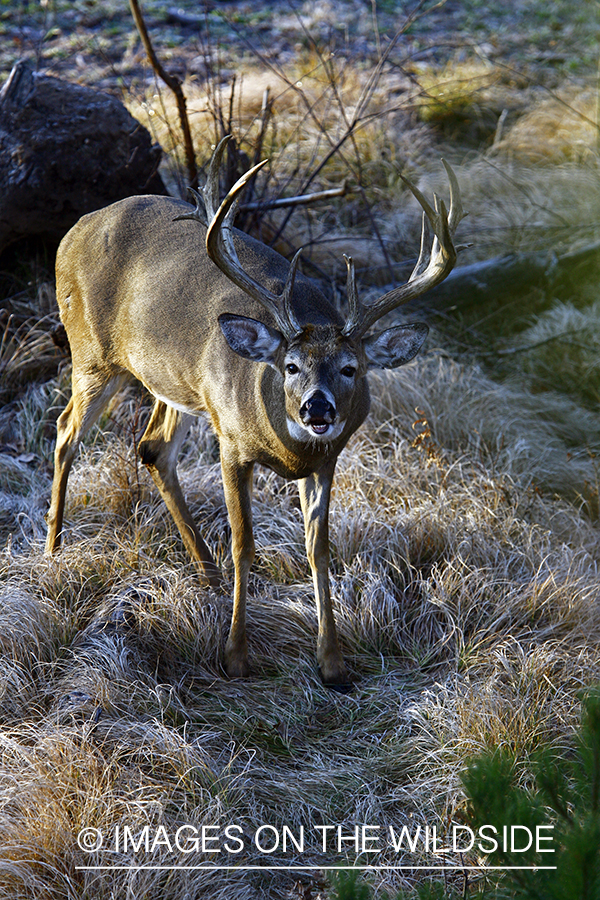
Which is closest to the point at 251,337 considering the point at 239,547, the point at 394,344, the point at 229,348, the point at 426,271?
the point at 229,348

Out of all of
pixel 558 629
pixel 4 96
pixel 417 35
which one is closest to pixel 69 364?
pixel 4 96

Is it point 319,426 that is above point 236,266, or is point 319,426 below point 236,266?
below

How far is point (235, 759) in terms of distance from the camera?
3334 mm

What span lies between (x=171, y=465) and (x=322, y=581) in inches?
44.3

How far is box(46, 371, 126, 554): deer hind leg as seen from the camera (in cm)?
448

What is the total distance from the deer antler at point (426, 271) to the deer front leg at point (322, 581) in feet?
2.72

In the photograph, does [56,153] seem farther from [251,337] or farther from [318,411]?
[318,411]

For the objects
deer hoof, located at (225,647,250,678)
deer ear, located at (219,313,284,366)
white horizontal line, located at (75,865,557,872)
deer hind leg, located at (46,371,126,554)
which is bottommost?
deer hoof, located at (225,647,250,678)

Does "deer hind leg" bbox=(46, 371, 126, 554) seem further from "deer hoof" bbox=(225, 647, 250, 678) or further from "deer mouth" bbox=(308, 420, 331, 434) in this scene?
"deer mouth" bbox=(308, 420, 331, 434)

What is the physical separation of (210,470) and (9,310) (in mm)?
2035

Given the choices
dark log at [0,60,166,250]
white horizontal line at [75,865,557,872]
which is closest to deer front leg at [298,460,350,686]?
white horizontal line at [75,865,557,872]

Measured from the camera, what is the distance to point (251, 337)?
3.39 meters

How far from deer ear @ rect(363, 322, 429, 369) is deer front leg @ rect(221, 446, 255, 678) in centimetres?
75

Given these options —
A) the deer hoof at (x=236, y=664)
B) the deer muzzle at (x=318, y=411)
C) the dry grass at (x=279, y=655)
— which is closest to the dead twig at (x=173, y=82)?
the dry grass at (x=279, y=655)
